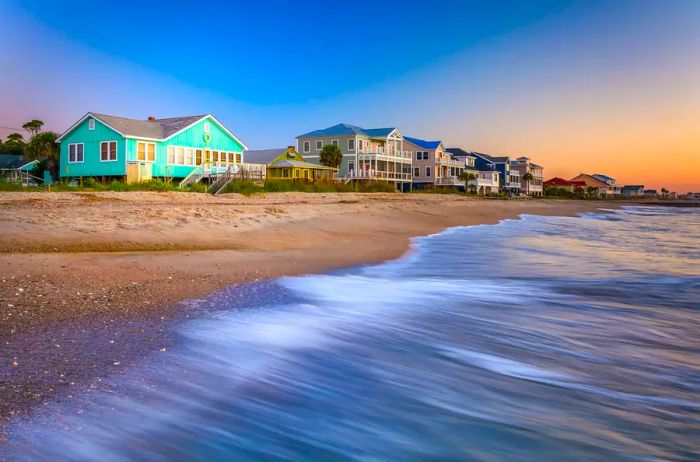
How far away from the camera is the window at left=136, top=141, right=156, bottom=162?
123ft

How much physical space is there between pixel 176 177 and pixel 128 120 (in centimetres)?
601

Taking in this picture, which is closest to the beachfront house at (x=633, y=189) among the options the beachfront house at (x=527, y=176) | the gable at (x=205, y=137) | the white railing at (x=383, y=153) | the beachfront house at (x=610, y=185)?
the beachfront house at (x=610, y=185)

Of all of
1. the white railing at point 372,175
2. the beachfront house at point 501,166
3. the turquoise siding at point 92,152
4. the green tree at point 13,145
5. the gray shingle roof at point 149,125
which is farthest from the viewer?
the beachfront house at point 501,166

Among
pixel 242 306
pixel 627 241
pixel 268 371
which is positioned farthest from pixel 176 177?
pixel 268 371

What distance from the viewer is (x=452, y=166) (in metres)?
82.2

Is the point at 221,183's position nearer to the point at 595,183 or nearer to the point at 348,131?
the point at 348,131

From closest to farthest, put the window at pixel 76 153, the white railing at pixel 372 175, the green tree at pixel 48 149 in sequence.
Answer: the window at pixel 76 153, the green tree at pixel 48 149, the white railing at pixel 372 175

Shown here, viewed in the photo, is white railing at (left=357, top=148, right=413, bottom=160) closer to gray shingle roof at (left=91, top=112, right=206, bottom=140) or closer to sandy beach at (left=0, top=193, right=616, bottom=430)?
gray shingle roof at (left=91, top=112, right=206, bottom=140)

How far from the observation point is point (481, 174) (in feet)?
298

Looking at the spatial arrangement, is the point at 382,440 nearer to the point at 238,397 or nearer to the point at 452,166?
the point at 238,397

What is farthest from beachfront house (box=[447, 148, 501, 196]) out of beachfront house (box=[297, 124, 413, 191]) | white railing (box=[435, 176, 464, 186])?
beachfront house (box=[297, 124, 413, 191])

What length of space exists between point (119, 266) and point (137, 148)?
31346 millimetres

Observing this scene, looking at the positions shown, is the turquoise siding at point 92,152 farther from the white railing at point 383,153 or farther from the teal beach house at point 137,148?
the white railing at point 383,153

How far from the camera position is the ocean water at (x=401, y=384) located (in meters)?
3.80
